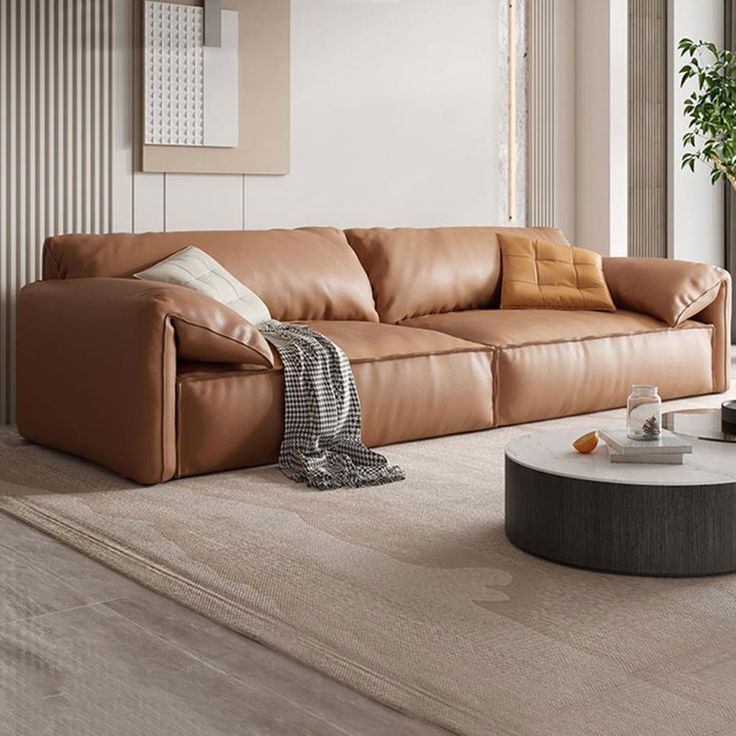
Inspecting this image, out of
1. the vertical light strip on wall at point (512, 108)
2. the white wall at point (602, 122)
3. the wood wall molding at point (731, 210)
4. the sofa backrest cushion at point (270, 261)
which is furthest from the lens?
the wood wall molding at point (731, 210)

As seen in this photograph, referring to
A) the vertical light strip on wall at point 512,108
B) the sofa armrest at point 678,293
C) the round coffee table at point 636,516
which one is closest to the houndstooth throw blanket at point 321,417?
the round coffee table at point 636,516

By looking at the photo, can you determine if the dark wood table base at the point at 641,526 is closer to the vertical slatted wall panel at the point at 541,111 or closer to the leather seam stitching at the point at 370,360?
the leather seam stitching at the point at 370,360

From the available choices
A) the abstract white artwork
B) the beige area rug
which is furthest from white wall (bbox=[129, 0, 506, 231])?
the beige area rug

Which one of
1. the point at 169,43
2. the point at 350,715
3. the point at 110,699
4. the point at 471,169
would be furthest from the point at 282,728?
the point at 471,169

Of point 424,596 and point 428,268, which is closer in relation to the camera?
point 424,596

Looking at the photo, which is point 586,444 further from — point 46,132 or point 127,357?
point 46,132

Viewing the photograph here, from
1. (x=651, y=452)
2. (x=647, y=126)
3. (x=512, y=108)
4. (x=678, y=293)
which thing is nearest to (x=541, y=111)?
(x=512, y=108)

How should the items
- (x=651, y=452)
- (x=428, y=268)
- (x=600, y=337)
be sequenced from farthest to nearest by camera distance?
1. (x=428, y=268)
2. (x=600, y=337)
3. (x=651, y=452)

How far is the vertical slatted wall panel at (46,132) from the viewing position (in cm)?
468

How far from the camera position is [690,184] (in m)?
7.68

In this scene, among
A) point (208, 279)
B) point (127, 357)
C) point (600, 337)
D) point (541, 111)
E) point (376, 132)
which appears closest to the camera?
point (127, 357)

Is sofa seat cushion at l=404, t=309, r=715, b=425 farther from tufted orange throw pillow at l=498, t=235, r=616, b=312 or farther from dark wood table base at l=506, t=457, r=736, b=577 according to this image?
dark wood table base at l=506, t=457, r=736, b=577

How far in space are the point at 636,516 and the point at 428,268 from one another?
261 cm

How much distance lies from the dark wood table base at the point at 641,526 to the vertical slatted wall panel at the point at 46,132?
2.77 m
